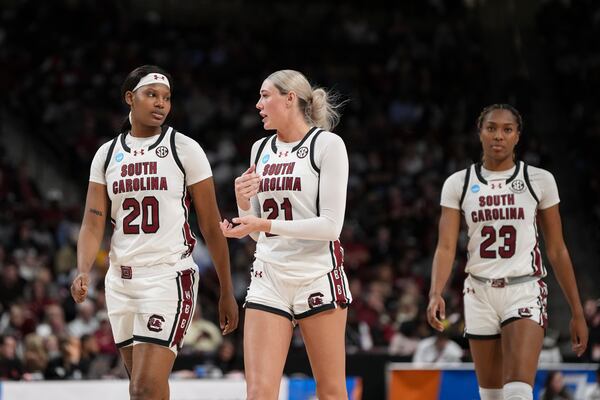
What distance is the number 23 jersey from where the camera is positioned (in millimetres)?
6109

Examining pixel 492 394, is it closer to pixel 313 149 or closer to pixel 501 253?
pixel 501 253

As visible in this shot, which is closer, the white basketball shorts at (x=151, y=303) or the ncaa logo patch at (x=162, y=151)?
the white basketball shorts at (x=151, y=303)

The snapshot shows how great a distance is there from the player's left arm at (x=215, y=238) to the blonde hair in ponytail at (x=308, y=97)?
724mm

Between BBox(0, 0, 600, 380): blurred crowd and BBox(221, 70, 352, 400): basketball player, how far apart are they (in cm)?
587

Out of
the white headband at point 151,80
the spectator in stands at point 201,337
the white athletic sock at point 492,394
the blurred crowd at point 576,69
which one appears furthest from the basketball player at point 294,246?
the blurred crowd at point 576,69

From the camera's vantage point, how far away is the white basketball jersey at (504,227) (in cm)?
707

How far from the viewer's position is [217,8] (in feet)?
73.3

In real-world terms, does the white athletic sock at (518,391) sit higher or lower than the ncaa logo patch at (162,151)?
lower

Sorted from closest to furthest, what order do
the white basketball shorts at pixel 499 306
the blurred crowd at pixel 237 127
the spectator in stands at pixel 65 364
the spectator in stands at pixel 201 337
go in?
1. the white basketball shorts at pixel 499 306
2. the spectator in stands at pixel 65 364
3. the spectator in stands at pixel 201 337
4. the blurred crowd at pixel 237 127

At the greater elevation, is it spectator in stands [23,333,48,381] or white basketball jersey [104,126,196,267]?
white basketball jersey [104,126,196,267]

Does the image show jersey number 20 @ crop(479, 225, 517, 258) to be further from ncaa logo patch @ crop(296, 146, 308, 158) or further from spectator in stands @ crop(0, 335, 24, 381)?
spectator in stands @ crop(0, 335, 24, 381)

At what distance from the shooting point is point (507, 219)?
7121 mm

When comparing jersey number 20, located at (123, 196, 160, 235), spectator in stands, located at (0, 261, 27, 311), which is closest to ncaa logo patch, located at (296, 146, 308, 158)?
jersey number 20, located at (123, 196, 160, 235)

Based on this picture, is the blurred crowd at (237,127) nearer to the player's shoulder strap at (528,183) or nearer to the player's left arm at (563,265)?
the player's left arm at (563,265)
